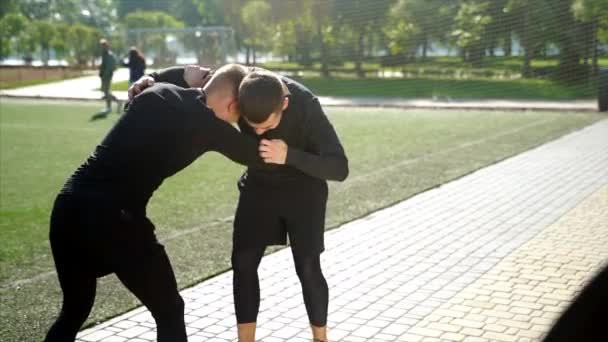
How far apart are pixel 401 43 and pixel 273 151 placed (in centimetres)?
2940

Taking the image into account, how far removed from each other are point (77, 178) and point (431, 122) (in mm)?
17917

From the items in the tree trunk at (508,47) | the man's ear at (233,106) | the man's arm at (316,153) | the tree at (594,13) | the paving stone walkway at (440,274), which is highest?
the tree at (594,13)

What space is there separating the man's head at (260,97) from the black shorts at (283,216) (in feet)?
2.25

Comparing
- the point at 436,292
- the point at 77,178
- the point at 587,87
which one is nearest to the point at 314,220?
the point at 77,178

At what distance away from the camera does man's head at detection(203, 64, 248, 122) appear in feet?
10.4

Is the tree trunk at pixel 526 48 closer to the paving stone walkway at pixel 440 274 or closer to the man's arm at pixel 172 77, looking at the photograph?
the paving stone walkway at pixel 440 274

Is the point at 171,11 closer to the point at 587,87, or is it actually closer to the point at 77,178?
the point at 587,87

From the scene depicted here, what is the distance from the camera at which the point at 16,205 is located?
8977 mm

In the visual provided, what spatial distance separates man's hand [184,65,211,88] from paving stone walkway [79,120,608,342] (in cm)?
177

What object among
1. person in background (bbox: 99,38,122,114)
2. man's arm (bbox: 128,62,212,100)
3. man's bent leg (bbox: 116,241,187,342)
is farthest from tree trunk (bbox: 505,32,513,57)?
man's bent leg (bbox: 116,241,187,342)

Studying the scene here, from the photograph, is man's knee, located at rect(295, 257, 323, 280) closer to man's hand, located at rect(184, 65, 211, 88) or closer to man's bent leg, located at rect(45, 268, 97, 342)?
man's hand, located at rect(184, 65, 211, 88)

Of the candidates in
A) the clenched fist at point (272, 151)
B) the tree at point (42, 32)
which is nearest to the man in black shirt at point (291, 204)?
the clenched fist at point (272, 151)

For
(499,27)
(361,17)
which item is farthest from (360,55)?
(499,27)

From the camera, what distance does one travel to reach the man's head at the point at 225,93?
10.4ft
